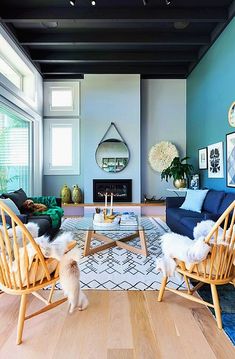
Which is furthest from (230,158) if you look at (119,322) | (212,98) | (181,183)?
(119,322)

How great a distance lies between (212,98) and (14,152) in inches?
160

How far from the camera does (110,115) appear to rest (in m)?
6.20

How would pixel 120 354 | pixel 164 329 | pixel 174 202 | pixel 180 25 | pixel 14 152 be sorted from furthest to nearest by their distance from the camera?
pixel 14 152 < pixel 174 202 < pixel 180 25 < pixel 164 329 < pixel 120 354

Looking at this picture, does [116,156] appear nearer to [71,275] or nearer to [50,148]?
[50,148]

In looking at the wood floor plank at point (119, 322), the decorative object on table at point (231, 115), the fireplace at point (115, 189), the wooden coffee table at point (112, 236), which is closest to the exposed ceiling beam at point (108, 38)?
the decorative object on table at point (231, 115)

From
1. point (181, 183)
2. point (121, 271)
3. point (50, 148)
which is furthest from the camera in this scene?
point (50, 148)

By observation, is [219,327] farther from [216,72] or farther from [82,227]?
[216,72]

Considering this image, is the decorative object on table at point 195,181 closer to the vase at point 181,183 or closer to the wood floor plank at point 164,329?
the vase at point 181,183

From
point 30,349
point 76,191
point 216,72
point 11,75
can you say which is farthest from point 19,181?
point 216,72

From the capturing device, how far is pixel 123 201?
6277mm

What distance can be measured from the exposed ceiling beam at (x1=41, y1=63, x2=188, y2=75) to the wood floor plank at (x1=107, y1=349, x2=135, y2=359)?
582cm

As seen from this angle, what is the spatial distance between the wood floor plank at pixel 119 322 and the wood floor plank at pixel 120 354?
0.09ft

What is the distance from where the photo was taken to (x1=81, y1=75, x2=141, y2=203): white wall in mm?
6172

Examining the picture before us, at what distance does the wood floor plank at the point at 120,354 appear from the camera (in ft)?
5.05
